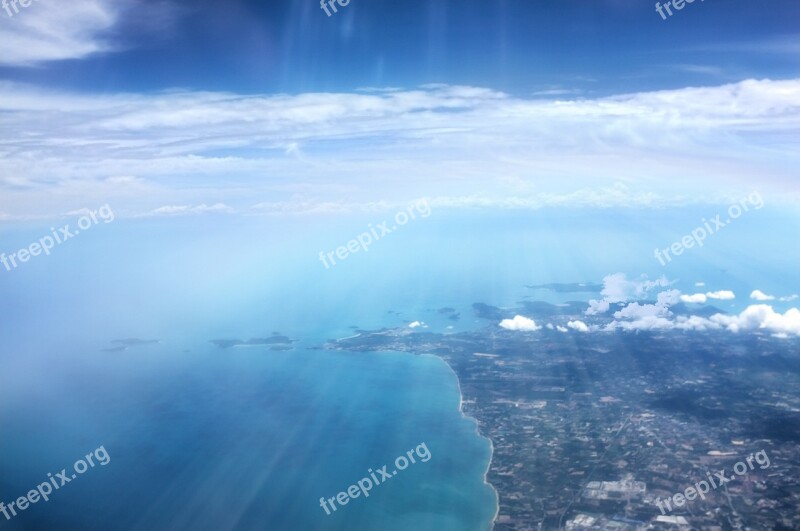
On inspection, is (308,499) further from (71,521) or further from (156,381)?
(156,381)

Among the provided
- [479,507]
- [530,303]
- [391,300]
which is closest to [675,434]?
[479,507]

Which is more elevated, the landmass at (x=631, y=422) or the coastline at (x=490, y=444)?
the landmass at (x=631, y=422)

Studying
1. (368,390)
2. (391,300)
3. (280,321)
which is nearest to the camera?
(368,390)

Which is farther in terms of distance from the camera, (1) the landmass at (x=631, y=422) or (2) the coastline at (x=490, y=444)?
(2) the coastline at (x=490, y=444)

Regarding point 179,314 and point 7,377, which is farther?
point 179,314

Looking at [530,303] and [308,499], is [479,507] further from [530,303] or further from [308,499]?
[530,303]

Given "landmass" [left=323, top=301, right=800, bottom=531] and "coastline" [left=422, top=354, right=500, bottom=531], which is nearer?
"landmass" [left=323, top=301, right=800, bottom=531]

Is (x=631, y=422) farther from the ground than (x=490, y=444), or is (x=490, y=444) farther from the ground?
(x=631, y=422)

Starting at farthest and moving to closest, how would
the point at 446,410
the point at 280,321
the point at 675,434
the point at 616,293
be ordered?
the point at 280,321, the point at 616,293, the point at 446,410, the point at 675,434

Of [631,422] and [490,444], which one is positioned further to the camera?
[631,422]

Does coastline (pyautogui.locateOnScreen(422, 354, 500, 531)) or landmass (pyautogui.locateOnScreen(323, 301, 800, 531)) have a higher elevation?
landmass (pyautogui.locateOnScreen(323, 301, 800, 531))

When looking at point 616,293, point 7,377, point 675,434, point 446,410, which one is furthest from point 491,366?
point 7,377
